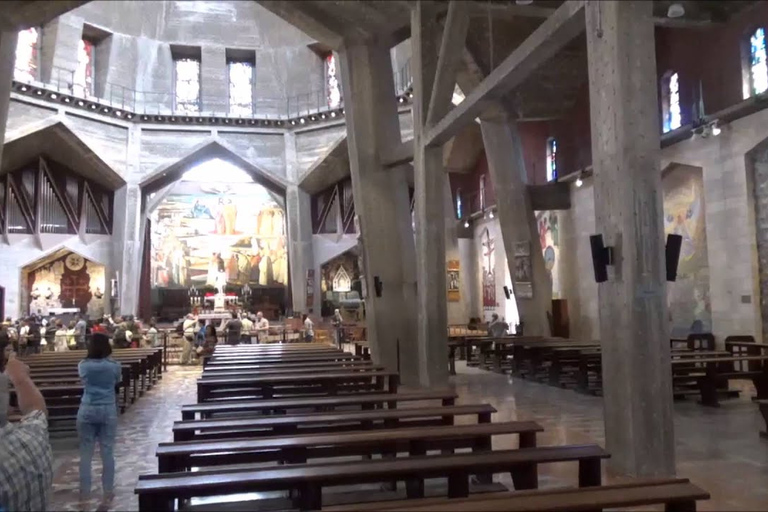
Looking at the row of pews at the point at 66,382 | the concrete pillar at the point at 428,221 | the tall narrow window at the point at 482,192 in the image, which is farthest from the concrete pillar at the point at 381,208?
the tall narrow window at the point at 482,192

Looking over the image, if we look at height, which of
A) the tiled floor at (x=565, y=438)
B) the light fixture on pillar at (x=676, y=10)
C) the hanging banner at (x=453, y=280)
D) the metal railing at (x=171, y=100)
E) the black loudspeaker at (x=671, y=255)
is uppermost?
the metal railing at (x=171, y=100)

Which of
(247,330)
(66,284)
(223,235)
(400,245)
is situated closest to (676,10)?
(400,245)

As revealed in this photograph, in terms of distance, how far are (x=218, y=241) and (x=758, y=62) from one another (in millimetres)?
25050

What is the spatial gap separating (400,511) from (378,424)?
3.62 m

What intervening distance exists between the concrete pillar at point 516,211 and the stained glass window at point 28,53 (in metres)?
18.0

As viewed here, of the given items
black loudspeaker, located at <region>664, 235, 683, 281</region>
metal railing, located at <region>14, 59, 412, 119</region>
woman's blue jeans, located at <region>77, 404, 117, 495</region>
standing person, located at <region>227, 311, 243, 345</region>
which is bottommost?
woman's blue jeans, located at <region>77, 404, 117, 495</region>

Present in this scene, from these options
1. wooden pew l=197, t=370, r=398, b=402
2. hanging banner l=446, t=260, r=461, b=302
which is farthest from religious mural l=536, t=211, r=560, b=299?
wooden pew l=197, t=370, r=398, b=402

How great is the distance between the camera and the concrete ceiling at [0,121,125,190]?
24.1 meters

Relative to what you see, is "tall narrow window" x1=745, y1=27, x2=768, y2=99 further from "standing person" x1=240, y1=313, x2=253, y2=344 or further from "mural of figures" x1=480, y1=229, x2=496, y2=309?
"standing person" x1=240, y1=313, x2=253, y2=344

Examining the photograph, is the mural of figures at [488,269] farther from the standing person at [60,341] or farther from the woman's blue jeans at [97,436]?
the woman's blue jeans at [97,436]

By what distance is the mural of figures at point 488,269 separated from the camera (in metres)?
24.8

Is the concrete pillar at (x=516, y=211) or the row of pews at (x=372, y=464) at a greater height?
the concrete pillar at (x=516, y=211)

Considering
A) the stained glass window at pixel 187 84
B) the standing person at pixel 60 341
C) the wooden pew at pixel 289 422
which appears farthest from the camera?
the stained glass window at pixel 187 84

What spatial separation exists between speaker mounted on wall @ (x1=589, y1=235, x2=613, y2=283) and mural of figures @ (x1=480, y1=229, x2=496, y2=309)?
1909 cm
